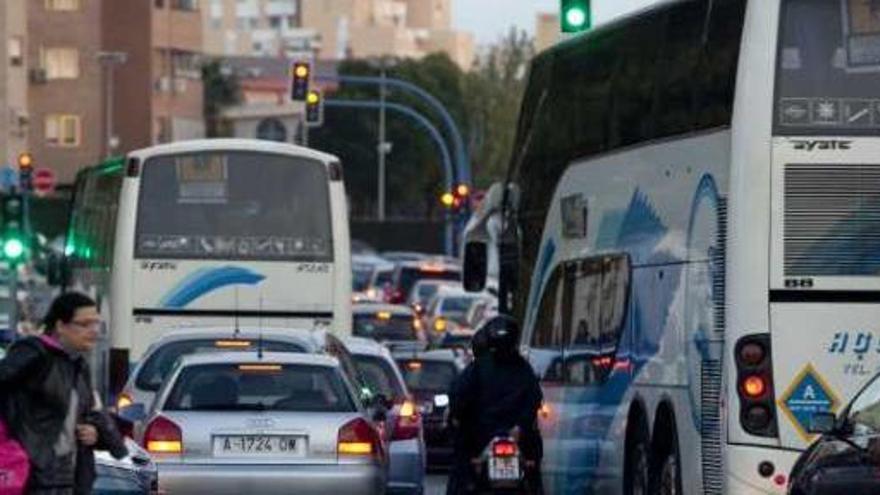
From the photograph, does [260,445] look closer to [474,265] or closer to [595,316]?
[595,316]

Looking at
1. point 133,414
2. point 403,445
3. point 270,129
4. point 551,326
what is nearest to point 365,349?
point 403,445

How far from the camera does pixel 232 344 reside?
23.2 m

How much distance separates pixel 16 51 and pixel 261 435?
248ft

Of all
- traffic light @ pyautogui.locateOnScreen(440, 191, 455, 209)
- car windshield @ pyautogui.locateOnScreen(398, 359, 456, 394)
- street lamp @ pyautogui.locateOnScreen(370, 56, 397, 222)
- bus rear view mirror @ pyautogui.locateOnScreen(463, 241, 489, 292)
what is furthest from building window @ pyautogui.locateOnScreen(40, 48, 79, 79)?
bus rear view mirror @ pyautogui.locateOnScreen(463, 241, 489, 292)

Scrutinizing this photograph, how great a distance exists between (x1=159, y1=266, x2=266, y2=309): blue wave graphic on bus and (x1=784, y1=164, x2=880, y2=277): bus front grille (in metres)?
16.3

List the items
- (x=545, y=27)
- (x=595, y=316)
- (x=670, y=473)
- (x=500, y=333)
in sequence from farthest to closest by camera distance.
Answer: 1. (x=545, y=27)
2. (x=595, y=316)
3. (x=500, y=333)
4. (x=670, y=473)

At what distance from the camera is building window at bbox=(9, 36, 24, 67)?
91812 millimetres

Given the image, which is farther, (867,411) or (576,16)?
(576,16)

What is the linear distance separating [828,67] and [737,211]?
3.16 feet

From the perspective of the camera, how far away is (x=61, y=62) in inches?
4188

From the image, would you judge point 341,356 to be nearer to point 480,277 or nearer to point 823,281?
point 480,277

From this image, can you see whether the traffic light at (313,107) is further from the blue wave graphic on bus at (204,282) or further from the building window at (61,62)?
the building window at (61,62)

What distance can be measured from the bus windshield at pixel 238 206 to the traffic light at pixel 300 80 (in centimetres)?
2290

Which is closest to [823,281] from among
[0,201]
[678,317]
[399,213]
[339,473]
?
[678,317]
